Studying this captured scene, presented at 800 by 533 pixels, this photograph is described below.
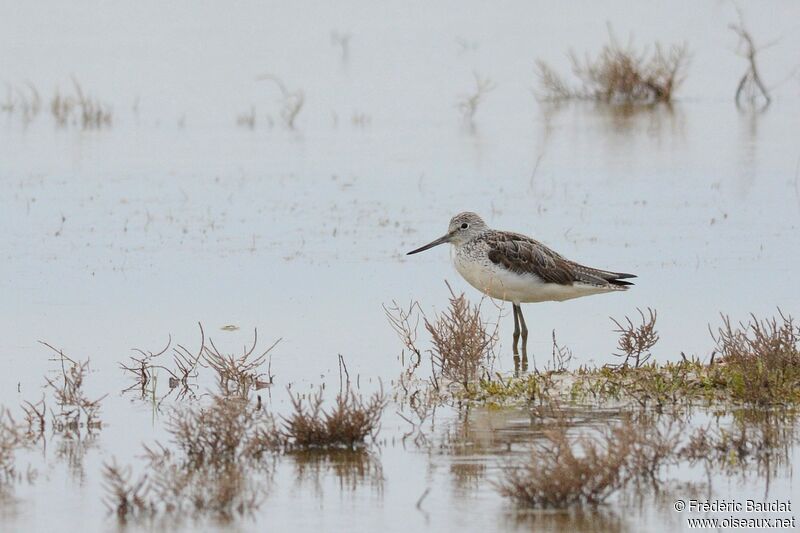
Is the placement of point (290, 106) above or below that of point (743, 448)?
above

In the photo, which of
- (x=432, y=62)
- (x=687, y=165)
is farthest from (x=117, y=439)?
(x=432, y=62)

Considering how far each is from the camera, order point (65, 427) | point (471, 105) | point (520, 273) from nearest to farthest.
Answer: point (65, 427)
point (520, 273)
point (471, 105)

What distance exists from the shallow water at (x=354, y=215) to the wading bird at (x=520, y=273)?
0.32m

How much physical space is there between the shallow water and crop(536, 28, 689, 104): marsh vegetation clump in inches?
19.7

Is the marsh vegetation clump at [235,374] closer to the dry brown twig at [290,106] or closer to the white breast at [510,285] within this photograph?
the white breast at [510,285]

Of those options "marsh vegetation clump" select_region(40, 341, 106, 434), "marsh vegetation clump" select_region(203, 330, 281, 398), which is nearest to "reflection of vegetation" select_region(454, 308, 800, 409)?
"marsh vegetation clump" select_region(203, 330, 281, 398)

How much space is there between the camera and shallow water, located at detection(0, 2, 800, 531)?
7.43 meters

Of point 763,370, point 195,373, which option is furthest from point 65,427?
point 763,370

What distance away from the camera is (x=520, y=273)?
10812 millimetres

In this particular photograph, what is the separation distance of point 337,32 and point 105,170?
1505 cm

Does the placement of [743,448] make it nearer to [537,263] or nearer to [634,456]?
[634,456]

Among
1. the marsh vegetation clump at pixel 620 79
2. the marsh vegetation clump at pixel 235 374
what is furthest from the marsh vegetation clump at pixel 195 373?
the marsh vegetation clump at pixel 620 79

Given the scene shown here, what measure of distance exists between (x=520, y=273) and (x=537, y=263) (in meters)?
0.15

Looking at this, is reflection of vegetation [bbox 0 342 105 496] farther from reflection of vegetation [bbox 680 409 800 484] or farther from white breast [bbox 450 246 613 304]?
white breast [bbox 450 246 613 304]
